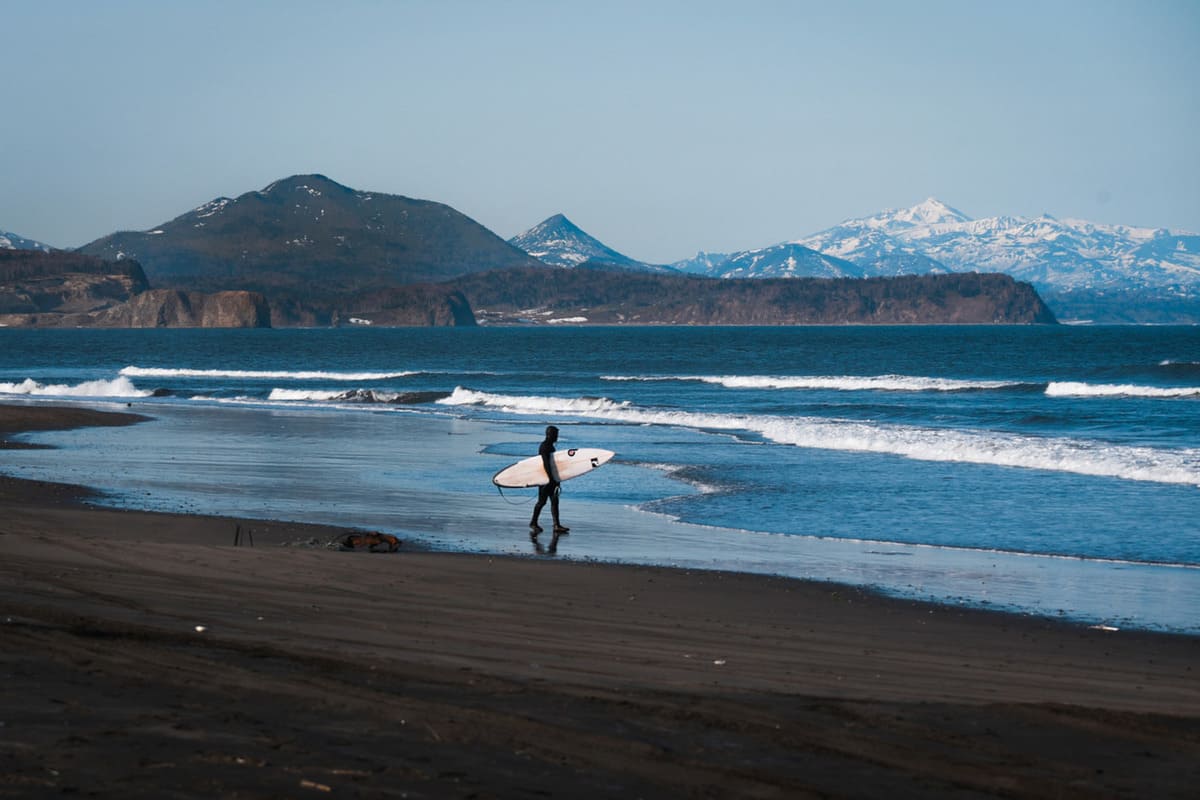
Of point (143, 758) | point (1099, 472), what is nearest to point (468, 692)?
point (143, 758)

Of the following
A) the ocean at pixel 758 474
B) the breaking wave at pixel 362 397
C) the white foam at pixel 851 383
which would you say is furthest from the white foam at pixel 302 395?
the white foam at pixel 851 383

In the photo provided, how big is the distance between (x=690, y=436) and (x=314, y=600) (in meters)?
23.4

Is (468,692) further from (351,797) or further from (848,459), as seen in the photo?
(848,459)

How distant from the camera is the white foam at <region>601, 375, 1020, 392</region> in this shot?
56.1 m

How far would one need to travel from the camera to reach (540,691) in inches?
263

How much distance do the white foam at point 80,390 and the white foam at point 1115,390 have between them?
38999mm

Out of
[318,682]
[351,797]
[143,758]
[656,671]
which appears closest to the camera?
[351,797]

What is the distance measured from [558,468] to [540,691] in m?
12.2

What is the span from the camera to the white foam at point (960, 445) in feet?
75.0

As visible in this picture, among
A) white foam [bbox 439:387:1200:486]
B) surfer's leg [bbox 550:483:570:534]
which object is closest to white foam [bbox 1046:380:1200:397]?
white foam [bbox 439:387:1200:486]

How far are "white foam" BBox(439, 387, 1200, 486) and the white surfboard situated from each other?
30.7 ft

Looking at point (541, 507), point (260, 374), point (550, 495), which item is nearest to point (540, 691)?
point (550, 495)

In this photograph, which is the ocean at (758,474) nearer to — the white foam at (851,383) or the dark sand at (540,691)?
the white foam at (851,383)

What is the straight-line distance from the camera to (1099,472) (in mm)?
22781
